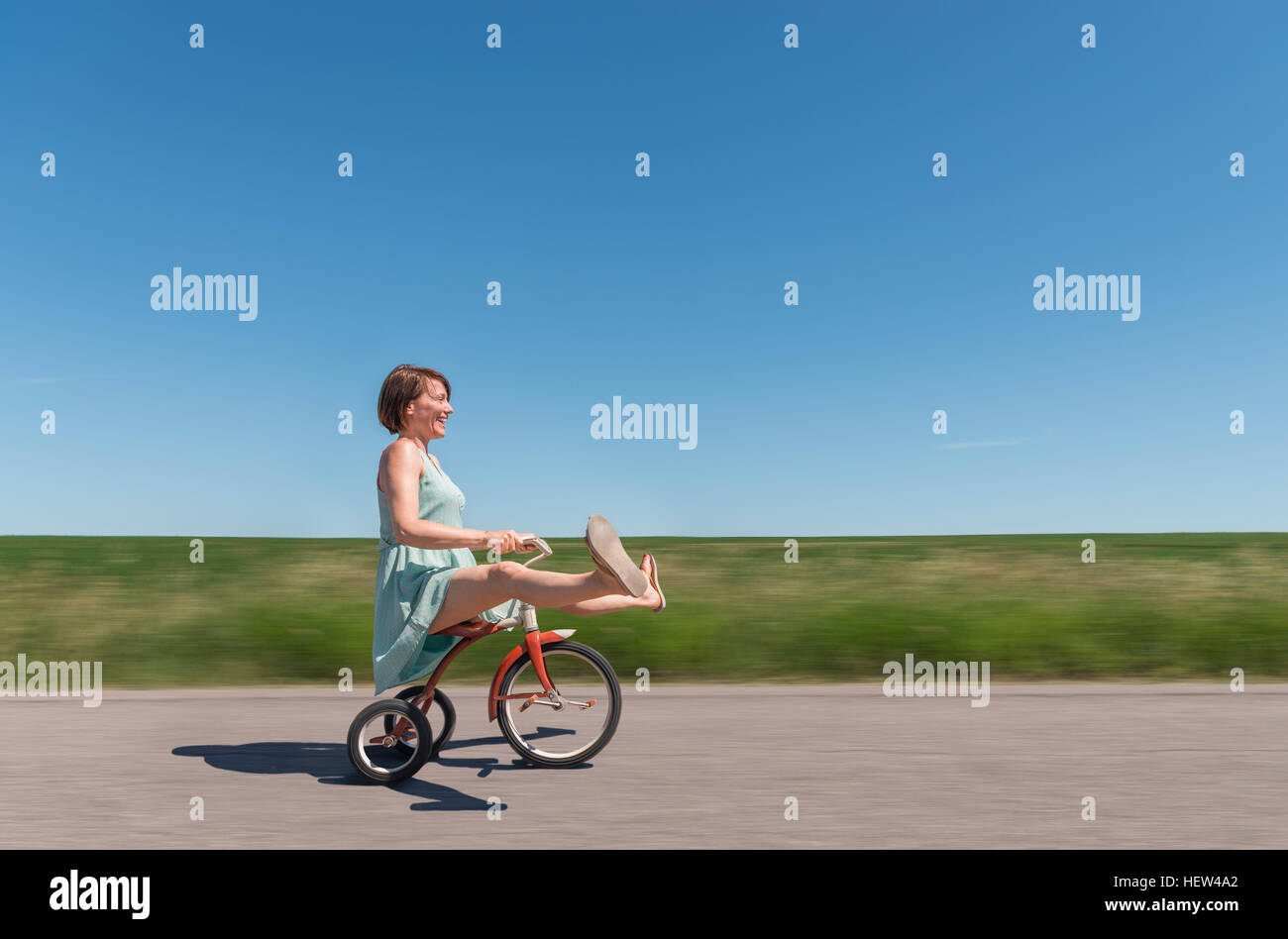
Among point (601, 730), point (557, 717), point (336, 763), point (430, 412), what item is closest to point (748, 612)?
point (557, 717)

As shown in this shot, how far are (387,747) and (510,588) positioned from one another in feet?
4.05

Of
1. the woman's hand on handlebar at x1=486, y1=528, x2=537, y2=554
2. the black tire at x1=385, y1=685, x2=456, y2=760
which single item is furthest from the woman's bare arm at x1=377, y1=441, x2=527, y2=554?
the black tire at x1=385, y1=685, x2=456, y2=760

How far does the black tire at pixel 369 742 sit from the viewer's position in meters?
5.81

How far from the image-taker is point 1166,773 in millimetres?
5883

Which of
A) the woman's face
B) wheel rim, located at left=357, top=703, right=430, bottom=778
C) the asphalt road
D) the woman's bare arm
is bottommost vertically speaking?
the asphalt road

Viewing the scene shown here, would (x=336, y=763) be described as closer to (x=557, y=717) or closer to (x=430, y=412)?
(x=557, y=717)

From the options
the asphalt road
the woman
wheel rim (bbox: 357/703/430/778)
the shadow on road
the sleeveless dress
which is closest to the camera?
the asphalt road

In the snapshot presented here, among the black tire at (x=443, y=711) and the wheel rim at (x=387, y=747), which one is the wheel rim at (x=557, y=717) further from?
the wheel rim at (x=387, y=747)

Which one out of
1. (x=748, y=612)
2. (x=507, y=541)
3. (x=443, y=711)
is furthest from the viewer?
(x=748, y=612)

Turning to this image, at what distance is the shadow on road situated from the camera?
552 cm

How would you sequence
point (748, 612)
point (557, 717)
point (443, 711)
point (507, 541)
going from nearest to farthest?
point (507, 541) < point (443, 711) < point (557, 717) < point (748, 612)

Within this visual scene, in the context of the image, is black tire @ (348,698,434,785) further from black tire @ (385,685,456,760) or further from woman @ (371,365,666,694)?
black tire @ (385,685,456,760)

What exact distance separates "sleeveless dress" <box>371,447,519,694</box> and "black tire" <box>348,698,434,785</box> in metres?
0.20

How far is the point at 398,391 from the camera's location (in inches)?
247
